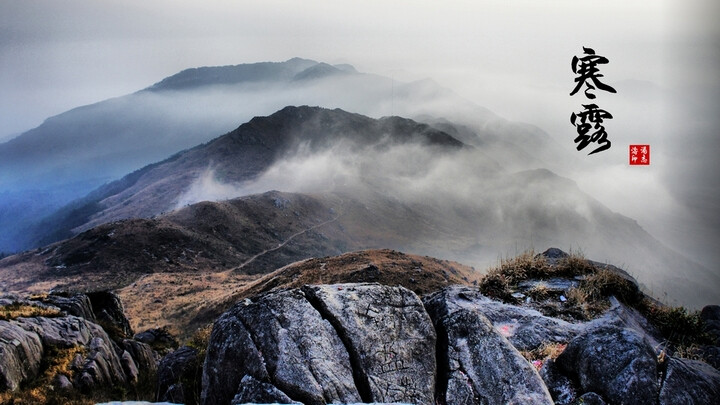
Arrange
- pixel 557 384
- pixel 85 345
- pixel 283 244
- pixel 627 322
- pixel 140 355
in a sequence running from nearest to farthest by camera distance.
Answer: pixel 557 384, pixel 627 322, pixel 85 345, pixel 140 355, pixel 283 244

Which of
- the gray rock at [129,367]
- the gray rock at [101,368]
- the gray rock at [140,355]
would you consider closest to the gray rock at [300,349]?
the gray rock at [101,368]

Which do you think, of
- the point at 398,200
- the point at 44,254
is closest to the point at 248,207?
the point at 44,254

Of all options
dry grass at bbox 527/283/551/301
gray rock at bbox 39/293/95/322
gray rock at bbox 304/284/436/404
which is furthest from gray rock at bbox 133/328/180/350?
gray rock at bbox 304/284/436/404

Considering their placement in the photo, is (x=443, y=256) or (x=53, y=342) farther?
(x=443, y=256)

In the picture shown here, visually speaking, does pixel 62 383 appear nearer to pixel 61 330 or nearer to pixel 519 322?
pixel 61 330

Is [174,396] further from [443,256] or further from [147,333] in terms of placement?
[443,256]

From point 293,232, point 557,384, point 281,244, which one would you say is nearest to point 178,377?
point 557,384

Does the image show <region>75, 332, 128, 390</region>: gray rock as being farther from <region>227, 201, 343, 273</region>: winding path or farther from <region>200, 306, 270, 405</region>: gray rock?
<region>227, 201, 343, 273</region>: winding path

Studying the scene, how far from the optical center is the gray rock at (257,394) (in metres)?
7.34

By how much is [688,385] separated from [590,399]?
1.76 metres

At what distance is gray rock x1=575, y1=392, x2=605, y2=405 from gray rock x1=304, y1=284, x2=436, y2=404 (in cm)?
273

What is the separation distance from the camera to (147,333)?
35625 millimetres

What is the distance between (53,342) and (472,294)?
1691 cm

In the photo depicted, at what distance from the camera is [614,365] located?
8.36 metres
